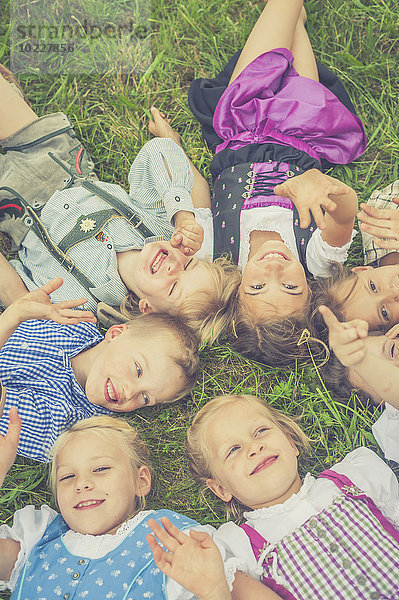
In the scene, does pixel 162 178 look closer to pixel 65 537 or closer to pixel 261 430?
pixel 261 430

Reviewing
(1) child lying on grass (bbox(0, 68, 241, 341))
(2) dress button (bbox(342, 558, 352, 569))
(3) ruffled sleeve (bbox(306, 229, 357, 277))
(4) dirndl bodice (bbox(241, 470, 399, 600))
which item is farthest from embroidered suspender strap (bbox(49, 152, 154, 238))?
(2) dress button (bbox(342, 558, 352, 569))

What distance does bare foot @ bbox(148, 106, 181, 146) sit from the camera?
243 centimetres

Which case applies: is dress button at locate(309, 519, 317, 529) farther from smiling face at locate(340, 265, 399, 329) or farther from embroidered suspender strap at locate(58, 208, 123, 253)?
embroidered suspender strap at locate(58, 208, 123, 253)

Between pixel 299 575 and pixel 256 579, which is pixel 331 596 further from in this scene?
pixel 256 579

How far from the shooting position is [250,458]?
1.79 m

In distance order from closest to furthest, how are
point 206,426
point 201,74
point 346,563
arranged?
point 346,563 → point 206,426 → point 201,74

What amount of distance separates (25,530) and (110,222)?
1146 mm

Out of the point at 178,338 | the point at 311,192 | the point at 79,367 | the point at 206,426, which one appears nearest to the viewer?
the point at 311,192

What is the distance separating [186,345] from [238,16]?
1.52 meters

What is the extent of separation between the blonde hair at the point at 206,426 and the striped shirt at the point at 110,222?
0.57m

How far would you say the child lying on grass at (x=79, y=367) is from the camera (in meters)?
1.99

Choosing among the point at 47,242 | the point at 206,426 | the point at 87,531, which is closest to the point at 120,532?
the point at 87,531

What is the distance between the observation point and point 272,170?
7.50 feet

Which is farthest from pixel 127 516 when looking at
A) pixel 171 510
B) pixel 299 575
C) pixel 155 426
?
pixel 299 575
